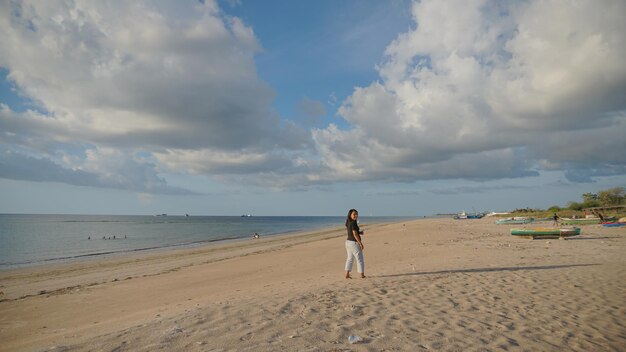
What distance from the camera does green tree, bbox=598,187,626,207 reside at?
6994 centimetres

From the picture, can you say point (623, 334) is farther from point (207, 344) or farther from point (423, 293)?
point (207, 344)

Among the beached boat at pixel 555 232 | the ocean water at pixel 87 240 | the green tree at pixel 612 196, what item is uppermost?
the green tree at pixel 612 196

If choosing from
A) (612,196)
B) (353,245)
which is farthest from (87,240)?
(612,196)

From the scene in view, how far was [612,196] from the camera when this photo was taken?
71750mm

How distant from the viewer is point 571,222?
42156mm

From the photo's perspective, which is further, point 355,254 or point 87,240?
point 87,240

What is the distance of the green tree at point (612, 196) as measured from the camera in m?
69.9

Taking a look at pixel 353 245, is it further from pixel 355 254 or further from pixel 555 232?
pixel 555 232

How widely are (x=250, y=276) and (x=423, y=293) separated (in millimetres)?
8134

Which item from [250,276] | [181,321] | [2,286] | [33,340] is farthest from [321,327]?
[2,286]

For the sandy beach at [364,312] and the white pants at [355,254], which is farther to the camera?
the white pants at [355,254]

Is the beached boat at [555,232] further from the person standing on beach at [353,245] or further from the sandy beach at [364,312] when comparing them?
the person standing on beach at [353,245]

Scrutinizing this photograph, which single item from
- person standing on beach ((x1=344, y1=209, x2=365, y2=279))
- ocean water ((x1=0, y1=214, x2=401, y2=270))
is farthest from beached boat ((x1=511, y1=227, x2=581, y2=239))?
ocean water ((x1=0, y1=214, x2=401, y2=270))

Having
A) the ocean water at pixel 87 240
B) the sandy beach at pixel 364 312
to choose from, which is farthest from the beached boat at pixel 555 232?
the ocean water at pixel 87 240
